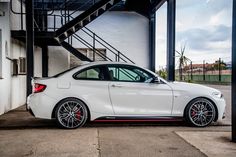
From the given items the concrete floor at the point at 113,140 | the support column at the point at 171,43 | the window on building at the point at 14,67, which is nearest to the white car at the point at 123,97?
the concrete floor at the point at 113,140

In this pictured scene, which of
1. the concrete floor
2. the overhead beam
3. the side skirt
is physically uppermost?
the overhead beam

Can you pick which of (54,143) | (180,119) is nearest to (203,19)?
(180,119)

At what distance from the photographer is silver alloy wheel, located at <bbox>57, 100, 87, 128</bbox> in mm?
6859

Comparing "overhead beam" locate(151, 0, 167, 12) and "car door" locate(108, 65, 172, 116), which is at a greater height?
"overhead beam" locate(151, 0, 167, 12)

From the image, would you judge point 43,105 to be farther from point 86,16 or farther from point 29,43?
point 86,16

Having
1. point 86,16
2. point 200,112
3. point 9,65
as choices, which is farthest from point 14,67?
point 200,112

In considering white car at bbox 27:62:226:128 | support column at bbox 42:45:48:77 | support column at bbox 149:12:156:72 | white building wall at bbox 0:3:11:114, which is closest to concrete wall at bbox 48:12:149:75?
support column at bbox 149:12:156:72

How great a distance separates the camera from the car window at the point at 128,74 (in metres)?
7.29

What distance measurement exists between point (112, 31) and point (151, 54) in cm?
210

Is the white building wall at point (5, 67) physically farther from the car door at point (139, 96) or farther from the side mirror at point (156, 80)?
the side mirror at point (156, 80)

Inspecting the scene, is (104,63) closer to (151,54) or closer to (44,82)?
(44,82)

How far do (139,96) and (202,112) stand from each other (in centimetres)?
145

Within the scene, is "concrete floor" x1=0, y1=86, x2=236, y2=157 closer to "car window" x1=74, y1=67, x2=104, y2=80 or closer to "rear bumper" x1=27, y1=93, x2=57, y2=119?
"rear bumper" x1=27, y1=93, x2=57, y2=119

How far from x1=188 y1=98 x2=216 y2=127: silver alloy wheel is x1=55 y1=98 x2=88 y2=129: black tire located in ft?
7.87
